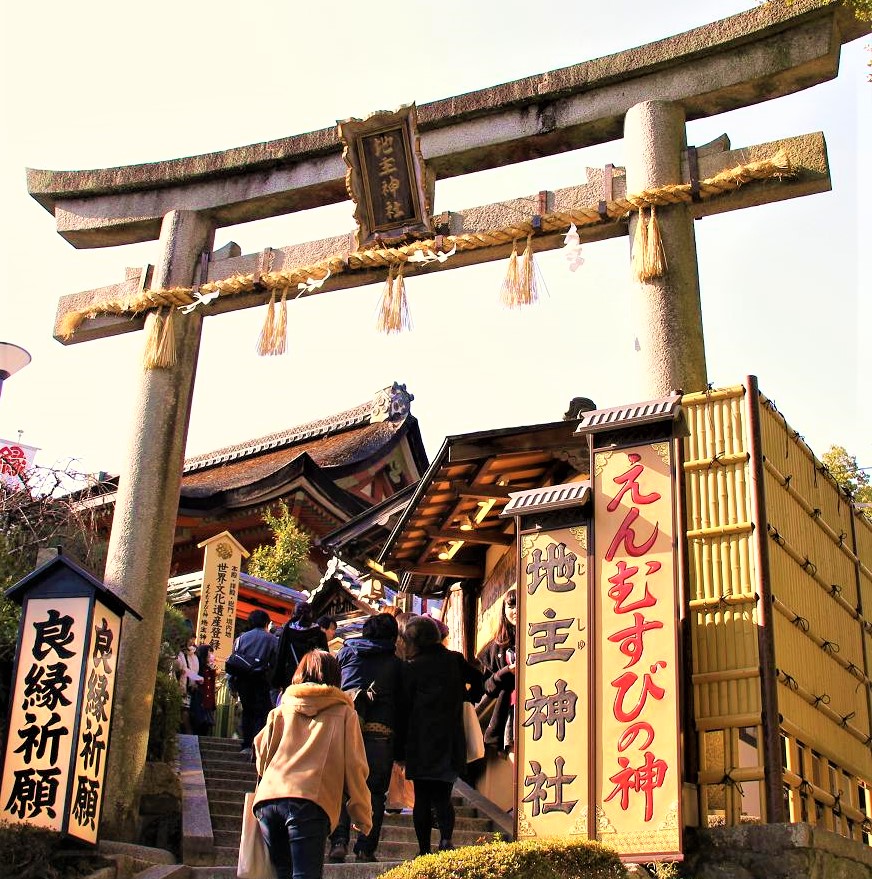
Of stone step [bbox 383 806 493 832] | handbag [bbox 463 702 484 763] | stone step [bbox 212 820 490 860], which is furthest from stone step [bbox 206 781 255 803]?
handbag [bbox 463 702 484 763]

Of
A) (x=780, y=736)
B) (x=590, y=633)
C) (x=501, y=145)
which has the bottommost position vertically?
(x=780, y=736)

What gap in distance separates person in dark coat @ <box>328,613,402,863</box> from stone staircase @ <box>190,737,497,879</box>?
0.19m

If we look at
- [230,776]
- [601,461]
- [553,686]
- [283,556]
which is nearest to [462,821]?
[230,776]

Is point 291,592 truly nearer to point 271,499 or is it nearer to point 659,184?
point 271,499

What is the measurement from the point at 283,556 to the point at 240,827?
48.6ft

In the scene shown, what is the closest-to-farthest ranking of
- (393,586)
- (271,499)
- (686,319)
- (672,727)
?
(672,727)
(686,319)
(393,586)
(271,499)

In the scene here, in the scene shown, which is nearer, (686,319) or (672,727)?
(672,727)

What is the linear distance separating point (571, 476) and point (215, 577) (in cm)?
1152

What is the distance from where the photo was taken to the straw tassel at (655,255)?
10984mm

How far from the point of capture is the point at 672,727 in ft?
25.3

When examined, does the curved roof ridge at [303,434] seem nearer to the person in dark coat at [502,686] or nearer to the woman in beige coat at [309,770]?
the person in dark coat at [502,686]

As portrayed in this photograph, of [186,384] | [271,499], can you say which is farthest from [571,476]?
[271,499]

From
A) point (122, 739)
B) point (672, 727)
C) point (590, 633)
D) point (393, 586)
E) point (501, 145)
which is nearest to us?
point (672, 727)

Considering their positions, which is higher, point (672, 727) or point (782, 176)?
point (782, 176)
